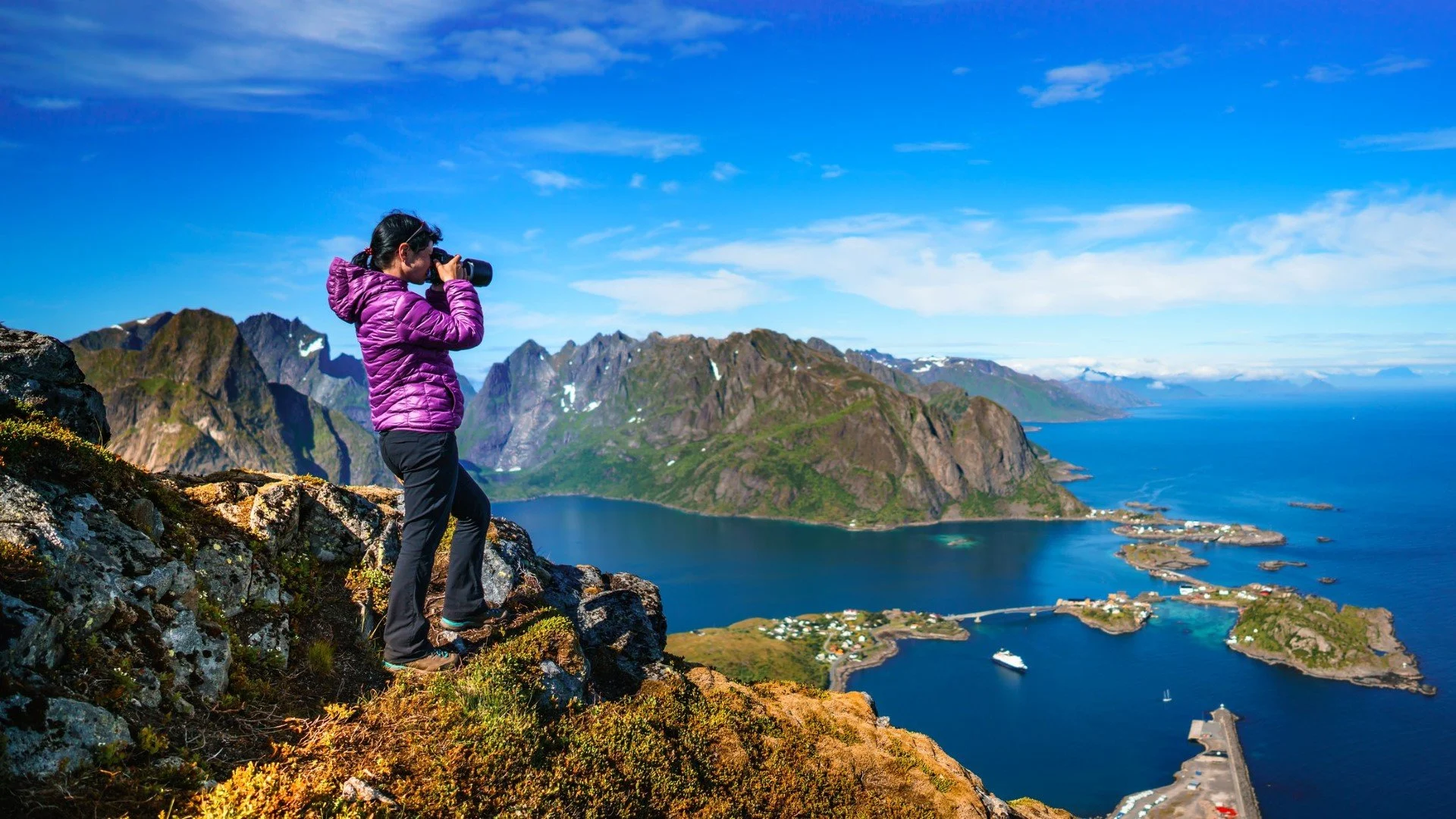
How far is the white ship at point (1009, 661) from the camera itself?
12156 cm

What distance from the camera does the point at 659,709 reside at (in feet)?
31.4

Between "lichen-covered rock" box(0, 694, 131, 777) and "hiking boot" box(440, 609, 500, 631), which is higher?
"lichen-covered rock" box(0, 694, 131, 777)

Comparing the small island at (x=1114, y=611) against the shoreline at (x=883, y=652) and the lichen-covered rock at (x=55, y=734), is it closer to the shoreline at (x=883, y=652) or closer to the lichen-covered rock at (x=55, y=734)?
the shoreline at (x=883, y=652)

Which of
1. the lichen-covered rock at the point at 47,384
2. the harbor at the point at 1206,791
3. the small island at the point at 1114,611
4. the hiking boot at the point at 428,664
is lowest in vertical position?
the harbor at the point at 1206,791

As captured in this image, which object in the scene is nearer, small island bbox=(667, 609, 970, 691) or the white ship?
small island bbox=(667, 609, 970, 691)

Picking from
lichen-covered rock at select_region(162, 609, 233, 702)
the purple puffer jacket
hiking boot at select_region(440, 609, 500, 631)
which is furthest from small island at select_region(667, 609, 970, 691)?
lichen-covered rock at select_region(162, 609, 233, 702)

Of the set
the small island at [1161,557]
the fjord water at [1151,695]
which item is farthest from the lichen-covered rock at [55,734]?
the small island at [1161,557]

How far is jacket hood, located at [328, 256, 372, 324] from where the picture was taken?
762 cm

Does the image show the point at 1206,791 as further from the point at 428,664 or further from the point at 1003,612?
the point at 428,664

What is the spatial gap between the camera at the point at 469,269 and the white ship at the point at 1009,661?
134 m

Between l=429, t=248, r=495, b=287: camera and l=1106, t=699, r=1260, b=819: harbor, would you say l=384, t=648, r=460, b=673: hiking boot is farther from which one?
l=1106, t=699, r=1260, b=819: harbor

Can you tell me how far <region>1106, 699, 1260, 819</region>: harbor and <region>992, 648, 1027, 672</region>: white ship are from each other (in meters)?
29.3

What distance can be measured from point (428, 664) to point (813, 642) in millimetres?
132909

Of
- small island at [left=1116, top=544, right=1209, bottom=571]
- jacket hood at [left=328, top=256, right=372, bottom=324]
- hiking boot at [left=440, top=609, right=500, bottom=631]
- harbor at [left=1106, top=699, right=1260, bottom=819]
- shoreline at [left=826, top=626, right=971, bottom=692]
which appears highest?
jacket hood at [left=328, top=256, right=372, bottom=324]
